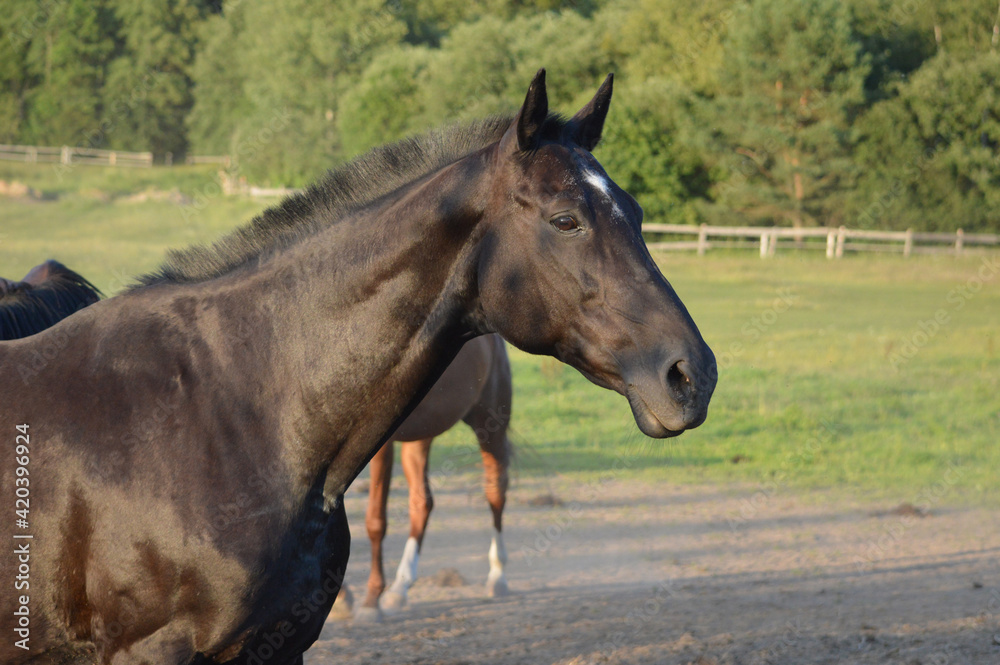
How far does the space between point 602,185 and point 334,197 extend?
0.80m

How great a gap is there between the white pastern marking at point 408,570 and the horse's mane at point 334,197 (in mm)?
3451

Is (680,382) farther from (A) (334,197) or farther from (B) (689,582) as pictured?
(B) (689,582)

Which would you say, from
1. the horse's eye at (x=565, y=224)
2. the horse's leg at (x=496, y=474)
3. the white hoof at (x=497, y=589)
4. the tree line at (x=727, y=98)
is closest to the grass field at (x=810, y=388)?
the horse's leg at (x=496, y=474)

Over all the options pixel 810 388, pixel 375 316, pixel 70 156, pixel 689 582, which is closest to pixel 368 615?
pixel 689 582

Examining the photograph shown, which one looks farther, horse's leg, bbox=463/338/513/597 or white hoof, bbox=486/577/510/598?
horse's leg, bbox=463/338/513/597

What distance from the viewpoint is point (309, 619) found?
89.8 inches

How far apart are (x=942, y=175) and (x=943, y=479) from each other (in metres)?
24.6

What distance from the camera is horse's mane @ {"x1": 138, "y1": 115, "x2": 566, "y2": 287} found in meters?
2.43

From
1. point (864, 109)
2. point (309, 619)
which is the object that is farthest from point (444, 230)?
point (864, 109)

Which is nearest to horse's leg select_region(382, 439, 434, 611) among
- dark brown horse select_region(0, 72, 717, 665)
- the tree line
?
dark brown horse select_region(0, 72, 717, 665)

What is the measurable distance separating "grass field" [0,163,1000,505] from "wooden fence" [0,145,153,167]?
18.5m

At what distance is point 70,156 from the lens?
40.1 meters

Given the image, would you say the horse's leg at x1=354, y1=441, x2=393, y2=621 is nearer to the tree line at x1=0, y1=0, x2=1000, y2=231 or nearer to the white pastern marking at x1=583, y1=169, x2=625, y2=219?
the white pastern marking at x1=583, y1=169, x2=625, y2=219

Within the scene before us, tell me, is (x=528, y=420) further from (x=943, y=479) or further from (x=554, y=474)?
(x=943, y=479)
